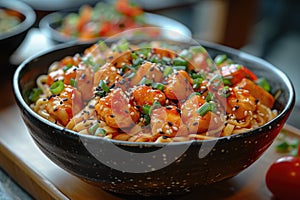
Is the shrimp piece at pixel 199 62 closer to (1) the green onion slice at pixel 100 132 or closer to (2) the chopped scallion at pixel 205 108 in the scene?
(2) the chopped scallion at pixel 205 108

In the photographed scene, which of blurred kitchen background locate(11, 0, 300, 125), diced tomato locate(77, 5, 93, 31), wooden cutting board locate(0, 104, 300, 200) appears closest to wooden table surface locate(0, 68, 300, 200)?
wooden cutting board locate(0, 104, 300, 200)

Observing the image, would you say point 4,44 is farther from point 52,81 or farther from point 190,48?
point 190,48

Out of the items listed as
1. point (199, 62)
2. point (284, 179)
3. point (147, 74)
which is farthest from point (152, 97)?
point (284, 179)

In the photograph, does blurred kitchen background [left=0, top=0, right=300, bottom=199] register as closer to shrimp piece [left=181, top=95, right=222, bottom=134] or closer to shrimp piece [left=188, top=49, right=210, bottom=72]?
shrimp piece [left=188, top=49, right=210, bottom=72]

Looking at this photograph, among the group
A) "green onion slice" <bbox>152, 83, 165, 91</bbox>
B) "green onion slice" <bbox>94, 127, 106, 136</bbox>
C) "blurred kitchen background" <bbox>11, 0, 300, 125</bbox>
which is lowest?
"blurred kitchen background" <bbox>11, 0, 300, 125</bbox>

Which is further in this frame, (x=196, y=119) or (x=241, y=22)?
(x=241, y=22)

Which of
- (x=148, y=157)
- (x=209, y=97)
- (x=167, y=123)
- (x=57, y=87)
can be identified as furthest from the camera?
(x=57, y=87)

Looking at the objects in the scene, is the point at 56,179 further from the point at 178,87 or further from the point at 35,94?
the point at 178,87

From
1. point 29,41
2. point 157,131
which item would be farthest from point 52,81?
point 29,41
